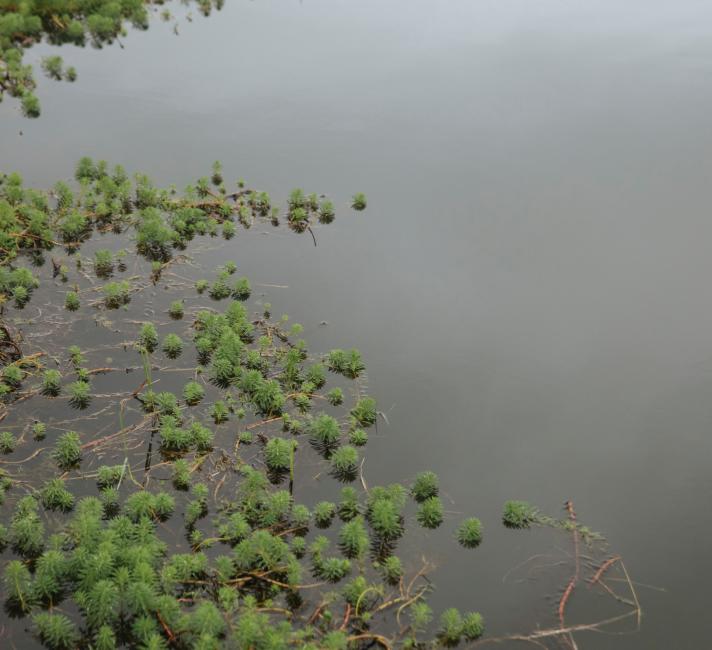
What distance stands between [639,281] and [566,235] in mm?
1648

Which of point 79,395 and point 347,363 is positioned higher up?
point 79,395

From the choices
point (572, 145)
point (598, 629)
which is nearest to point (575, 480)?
point (598, 629)

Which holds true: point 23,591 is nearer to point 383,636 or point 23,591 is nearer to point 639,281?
point 383,636

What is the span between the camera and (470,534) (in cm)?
697

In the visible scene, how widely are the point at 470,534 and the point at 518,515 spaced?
0.61m

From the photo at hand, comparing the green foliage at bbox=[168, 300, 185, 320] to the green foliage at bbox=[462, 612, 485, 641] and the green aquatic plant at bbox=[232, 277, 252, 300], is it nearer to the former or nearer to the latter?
the green aquatic plant at bbox=[232, 277, 252, 300]

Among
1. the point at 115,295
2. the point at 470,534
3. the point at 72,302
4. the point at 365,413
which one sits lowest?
the point at 470,534

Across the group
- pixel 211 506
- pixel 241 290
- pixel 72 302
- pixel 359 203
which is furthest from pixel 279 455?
pixel 359 203

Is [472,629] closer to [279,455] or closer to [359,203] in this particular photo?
[279,455]

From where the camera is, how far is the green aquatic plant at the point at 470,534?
274 inches

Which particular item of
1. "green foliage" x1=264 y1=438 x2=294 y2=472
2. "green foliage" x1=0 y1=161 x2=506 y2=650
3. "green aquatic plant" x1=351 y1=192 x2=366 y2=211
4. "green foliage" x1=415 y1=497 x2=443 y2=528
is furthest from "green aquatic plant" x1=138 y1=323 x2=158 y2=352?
"green aquatic plant" x1=351 y1=192 x2=366 y2=211

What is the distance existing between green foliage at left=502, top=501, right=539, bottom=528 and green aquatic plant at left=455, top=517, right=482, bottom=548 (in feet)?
1.33

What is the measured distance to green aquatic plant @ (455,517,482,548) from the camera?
697cm

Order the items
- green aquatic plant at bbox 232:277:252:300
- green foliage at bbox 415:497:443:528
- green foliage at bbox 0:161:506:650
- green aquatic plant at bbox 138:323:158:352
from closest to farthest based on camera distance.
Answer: green foliage at bbox 0:161:506:650
green foliage at bbox 415:497:443:528
green aquatic plant at bbox 138:323:158:352
green aquatic plant at bbox 232:277:252:300
